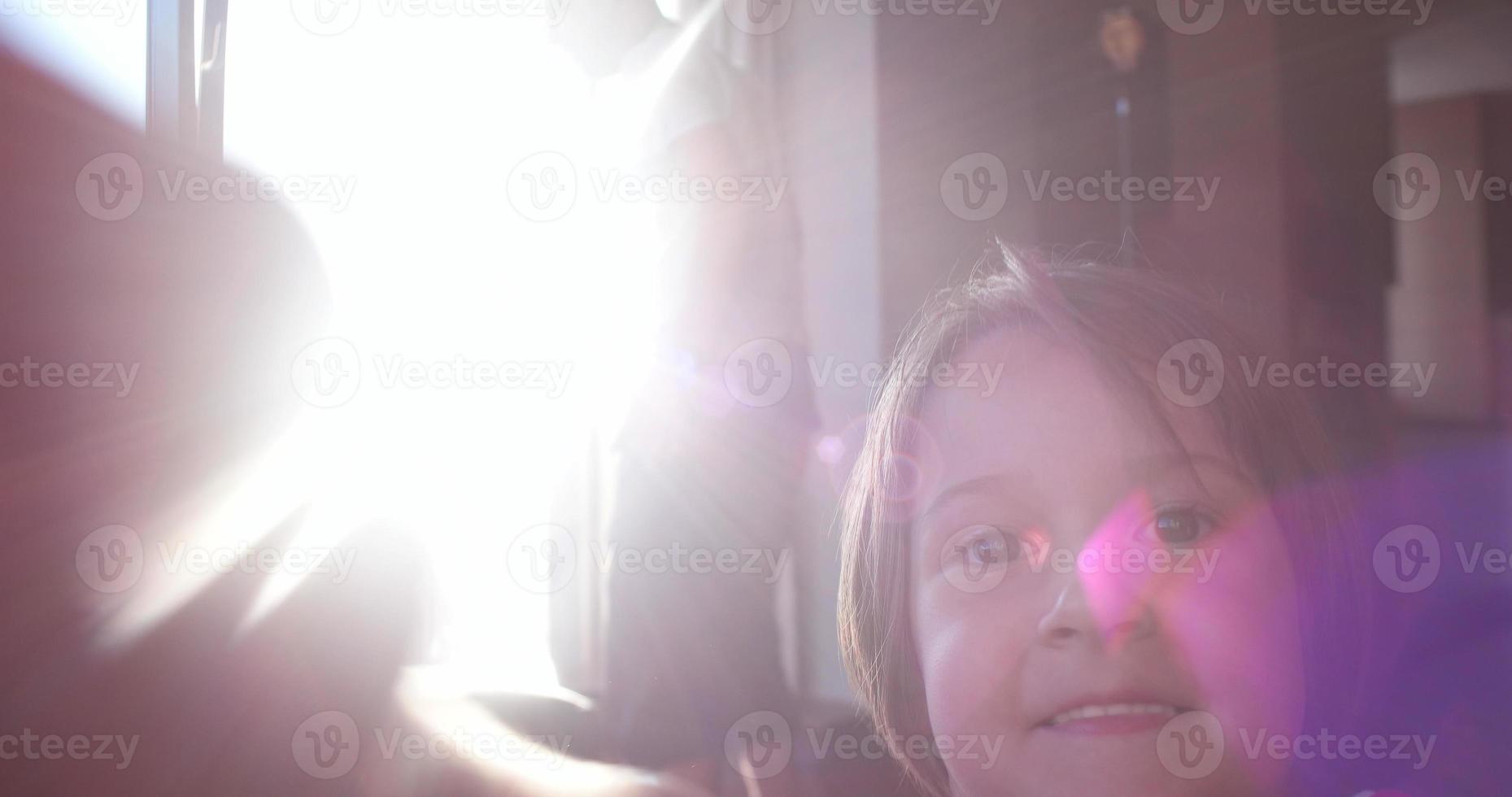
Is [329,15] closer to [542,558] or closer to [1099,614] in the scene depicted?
[542,558]

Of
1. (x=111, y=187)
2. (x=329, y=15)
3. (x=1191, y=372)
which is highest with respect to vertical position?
(x=329, y=15)

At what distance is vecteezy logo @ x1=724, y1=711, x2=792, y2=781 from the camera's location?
0.81m

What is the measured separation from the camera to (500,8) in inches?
30.2

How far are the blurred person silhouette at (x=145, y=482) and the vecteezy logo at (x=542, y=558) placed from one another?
0.11 meters

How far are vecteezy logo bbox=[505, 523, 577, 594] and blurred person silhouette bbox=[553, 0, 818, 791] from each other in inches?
1.8

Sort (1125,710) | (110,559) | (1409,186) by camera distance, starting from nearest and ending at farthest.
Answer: (1125,710), (110,559), (1409,186)

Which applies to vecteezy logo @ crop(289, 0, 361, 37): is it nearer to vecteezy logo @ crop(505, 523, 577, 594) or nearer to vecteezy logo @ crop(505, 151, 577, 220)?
vecteezy logo @ crop(505, 151, 577, 220)

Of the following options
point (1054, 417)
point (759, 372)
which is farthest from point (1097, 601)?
point (759, 372)

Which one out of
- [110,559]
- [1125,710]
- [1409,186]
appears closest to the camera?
[1125,710]

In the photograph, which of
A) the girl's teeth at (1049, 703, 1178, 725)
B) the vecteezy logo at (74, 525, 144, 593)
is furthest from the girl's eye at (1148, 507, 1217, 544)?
the vecteezy logo at (74, 525, 144, 593)

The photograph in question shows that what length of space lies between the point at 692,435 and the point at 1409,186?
2.21 ft

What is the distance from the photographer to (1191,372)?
2.04 feet

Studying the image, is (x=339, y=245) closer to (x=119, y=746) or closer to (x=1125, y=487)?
(x=119, y=746)

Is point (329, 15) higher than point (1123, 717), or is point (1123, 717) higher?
point (329, 15)
